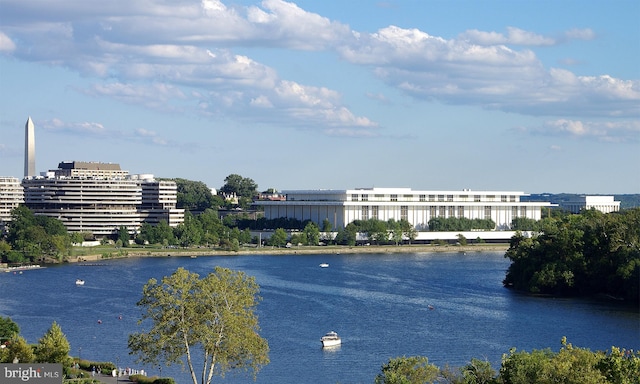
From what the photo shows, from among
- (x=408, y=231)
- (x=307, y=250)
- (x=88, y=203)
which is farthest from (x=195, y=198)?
(x=307, y=250)

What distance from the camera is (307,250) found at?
4075 inches

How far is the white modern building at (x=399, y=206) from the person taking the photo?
120 metres

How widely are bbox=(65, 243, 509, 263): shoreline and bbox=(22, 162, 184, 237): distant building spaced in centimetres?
1611

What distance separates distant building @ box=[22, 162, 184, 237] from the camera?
11538 cm

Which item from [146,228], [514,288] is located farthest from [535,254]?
[146,228]

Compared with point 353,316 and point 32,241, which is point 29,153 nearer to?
point 32,241

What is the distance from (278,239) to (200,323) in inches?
3106

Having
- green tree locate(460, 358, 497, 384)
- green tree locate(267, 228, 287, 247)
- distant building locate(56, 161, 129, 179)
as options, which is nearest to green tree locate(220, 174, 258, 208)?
distant building locate(56, 161, 129, 179)

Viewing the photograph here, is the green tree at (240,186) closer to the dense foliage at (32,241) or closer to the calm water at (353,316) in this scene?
the dense foliage at (32,241)

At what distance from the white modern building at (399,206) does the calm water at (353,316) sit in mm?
39826

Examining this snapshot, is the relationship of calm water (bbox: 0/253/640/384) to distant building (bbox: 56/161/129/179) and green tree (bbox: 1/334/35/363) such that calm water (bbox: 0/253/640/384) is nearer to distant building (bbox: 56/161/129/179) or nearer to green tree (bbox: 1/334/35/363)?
green tree (bbox: 1/334/35/363)

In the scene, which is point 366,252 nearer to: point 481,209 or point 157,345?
point 481,209

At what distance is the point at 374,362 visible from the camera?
38625 millimetres

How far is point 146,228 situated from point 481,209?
40350mm
